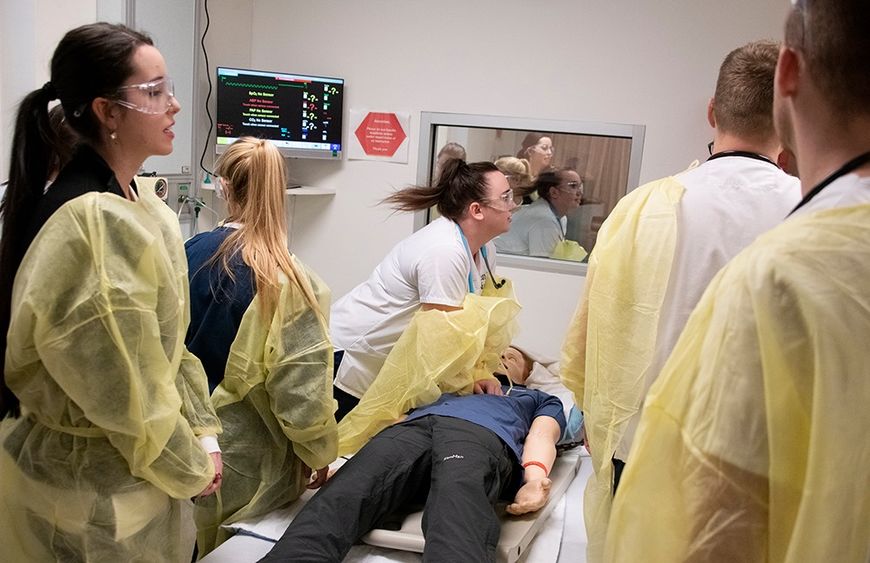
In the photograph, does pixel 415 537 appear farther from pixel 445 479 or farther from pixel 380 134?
pixel 380 134

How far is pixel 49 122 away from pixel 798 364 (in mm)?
1354

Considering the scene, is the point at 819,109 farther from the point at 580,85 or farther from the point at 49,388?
the point at 580,85

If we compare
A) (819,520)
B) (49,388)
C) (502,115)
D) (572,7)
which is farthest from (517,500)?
(572,7)

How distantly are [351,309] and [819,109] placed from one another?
223 centimetres

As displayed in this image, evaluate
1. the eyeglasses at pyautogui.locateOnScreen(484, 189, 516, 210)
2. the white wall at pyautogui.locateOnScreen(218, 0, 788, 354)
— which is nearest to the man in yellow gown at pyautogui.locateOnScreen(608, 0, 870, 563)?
the eyeglasses at pyautogui.locateOnScreen(484, 189, 516, 210)

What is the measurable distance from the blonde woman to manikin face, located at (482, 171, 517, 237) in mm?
956

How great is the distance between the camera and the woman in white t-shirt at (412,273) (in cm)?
264

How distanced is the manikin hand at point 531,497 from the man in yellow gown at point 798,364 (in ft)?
4.18

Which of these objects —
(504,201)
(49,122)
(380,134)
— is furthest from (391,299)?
(380,134)

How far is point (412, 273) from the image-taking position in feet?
8.62

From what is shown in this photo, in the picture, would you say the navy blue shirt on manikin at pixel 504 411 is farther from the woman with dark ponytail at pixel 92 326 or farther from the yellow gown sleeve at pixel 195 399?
the woman with dark ponytail at pixel 92 326

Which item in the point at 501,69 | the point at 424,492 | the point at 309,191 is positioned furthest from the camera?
the point at 309,191

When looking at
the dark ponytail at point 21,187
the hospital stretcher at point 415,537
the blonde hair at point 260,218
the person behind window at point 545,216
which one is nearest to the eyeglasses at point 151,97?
the dark ponytail at point 21,187

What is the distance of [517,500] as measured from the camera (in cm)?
204
